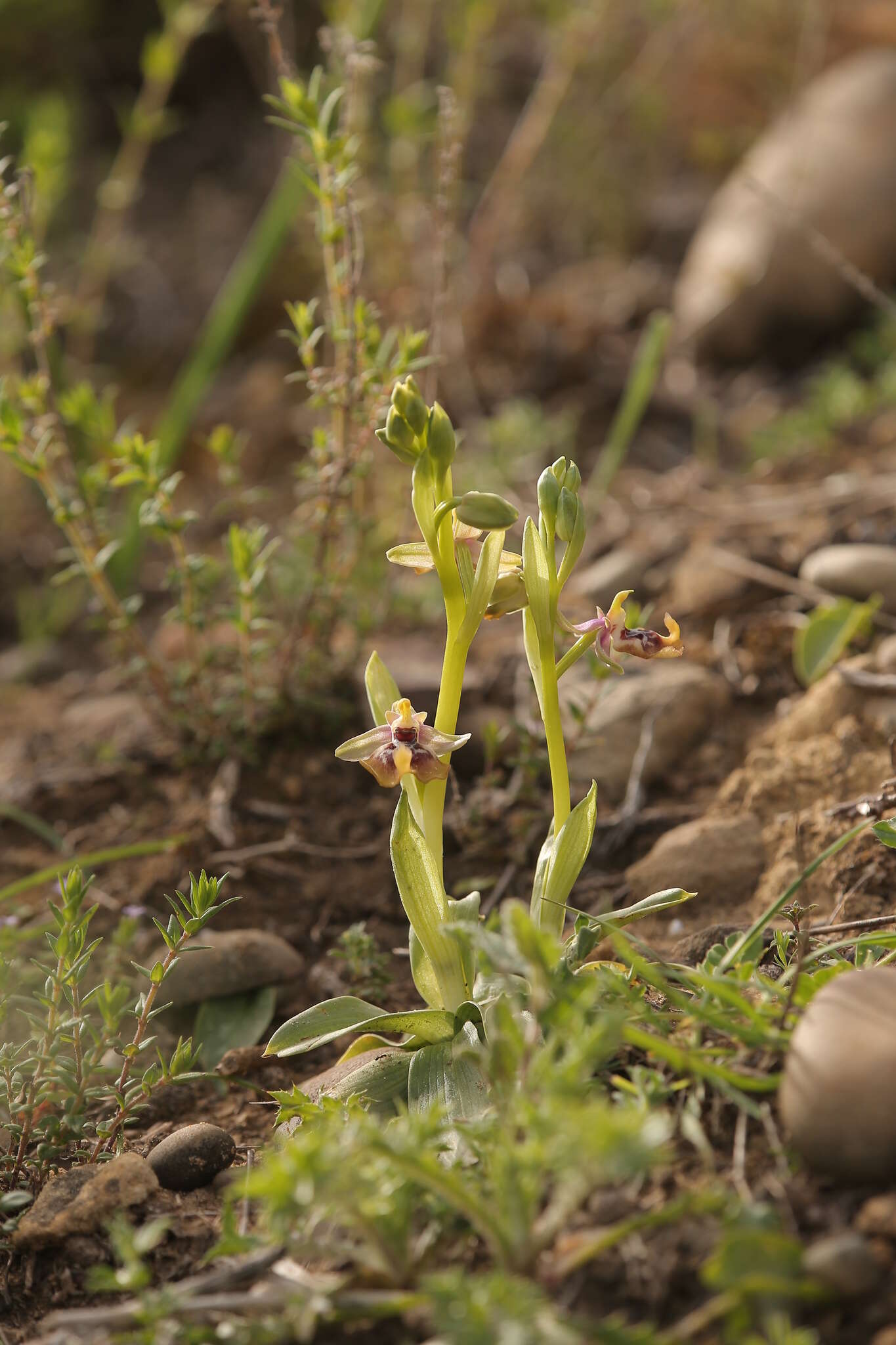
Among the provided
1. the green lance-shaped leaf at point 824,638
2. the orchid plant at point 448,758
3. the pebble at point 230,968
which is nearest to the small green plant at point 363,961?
the pebble at point 230,968

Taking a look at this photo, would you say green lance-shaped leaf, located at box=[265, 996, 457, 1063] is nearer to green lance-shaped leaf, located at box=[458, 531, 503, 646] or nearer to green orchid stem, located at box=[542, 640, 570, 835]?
green orchid stem, located at box=[542, 640, 570, 835]

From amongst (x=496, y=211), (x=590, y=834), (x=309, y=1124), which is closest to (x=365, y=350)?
(x=590, y=834)

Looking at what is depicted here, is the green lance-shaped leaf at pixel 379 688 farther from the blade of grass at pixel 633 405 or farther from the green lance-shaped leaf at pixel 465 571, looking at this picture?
the blade of grass at pixel 633 405

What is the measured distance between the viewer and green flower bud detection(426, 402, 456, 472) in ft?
4.74

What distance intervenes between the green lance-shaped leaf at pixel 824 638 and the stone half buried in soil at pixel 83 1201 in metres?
1.55

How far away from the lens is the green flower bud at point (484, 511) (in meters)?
1.41

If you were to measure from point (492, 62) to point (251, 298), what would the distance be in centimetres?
261

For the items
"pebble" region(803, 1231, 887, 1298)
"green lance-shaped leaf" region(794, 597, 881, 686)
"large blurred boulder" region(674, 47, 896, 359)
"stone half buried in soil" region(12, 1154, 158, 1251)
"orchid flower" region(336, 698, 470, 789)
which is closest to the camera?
"pebble" region(803, 1231, 887, 1298)

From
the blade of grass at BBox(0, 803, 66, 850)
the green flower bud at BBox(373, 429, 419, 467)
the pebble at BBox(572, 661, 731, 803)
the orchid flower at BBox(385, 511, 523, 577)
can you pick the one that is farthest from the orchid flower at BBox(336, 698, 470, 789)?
the blade of grass at BBox(0, 803, 66, 850)

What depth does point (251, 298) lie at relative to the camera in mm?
3457

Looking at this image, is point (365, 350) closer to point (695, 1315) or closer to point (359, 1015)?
point (359, 1015)

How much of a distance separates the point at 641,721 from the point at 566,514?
0.89 m

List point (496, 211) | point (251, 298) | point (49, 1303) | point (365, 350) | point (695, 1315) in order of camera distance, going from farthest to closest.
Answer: point (496, 211) < point (251, 298) < point (365, 350) < point (49, 1303) < point (695, 1315)

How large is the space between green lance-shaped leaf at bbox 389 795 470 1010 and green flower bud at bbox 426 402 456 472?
453 millimetres
